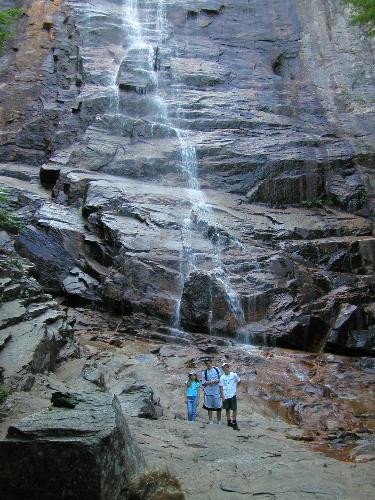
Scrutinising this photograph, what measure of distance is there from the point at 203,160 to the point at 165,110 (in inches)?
177

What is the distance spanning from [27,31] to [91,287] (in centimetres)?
2131

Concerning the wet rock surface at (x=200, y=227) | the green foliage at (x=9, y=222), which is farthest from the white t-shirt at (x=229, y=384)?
the green foliage at (x=9, y=222)

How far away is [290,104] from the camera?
26.0 metres

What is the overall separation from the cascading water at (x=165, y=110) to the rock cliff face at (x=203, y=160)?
8 centimetres

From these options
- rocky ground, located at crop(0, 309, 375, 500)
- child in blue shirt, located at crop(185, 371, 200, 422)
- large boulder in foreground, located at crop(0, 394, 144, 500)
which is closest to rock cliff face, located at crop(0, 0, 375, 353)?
rocky ground, located at crop(0, 309, 375, 500)

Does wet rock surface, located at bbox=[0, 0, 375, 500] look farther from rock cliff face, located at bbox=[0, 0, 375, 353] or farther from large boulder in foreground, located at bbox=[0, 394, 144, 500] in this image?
large boulder in foreground, located at bbox=[0, 394, 144, 500]

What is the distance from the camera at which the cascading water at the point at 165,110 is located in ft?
54.2

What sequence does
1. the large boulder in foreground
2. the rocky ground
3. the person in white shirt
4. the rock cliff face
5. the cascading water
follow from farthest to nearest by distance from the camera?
the cascading water → the rock cliff face → the person in white shirt → the rocky ground → the large boulder in foreground

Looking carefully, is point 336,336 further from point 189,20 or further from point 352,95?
point 189,20

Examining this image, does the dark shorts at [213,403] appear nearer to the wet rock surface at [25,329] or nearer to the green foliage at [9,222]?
the wet rock surface at [25,329]

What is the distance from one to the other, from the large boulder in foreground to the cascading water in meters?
11.3

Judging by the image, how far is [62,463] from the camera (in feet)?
13.3

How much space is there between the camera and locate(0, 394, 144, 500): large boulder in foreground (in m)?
3.99

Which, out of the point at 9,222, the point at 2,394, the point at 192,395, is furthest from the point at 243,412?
the point at 9,222
